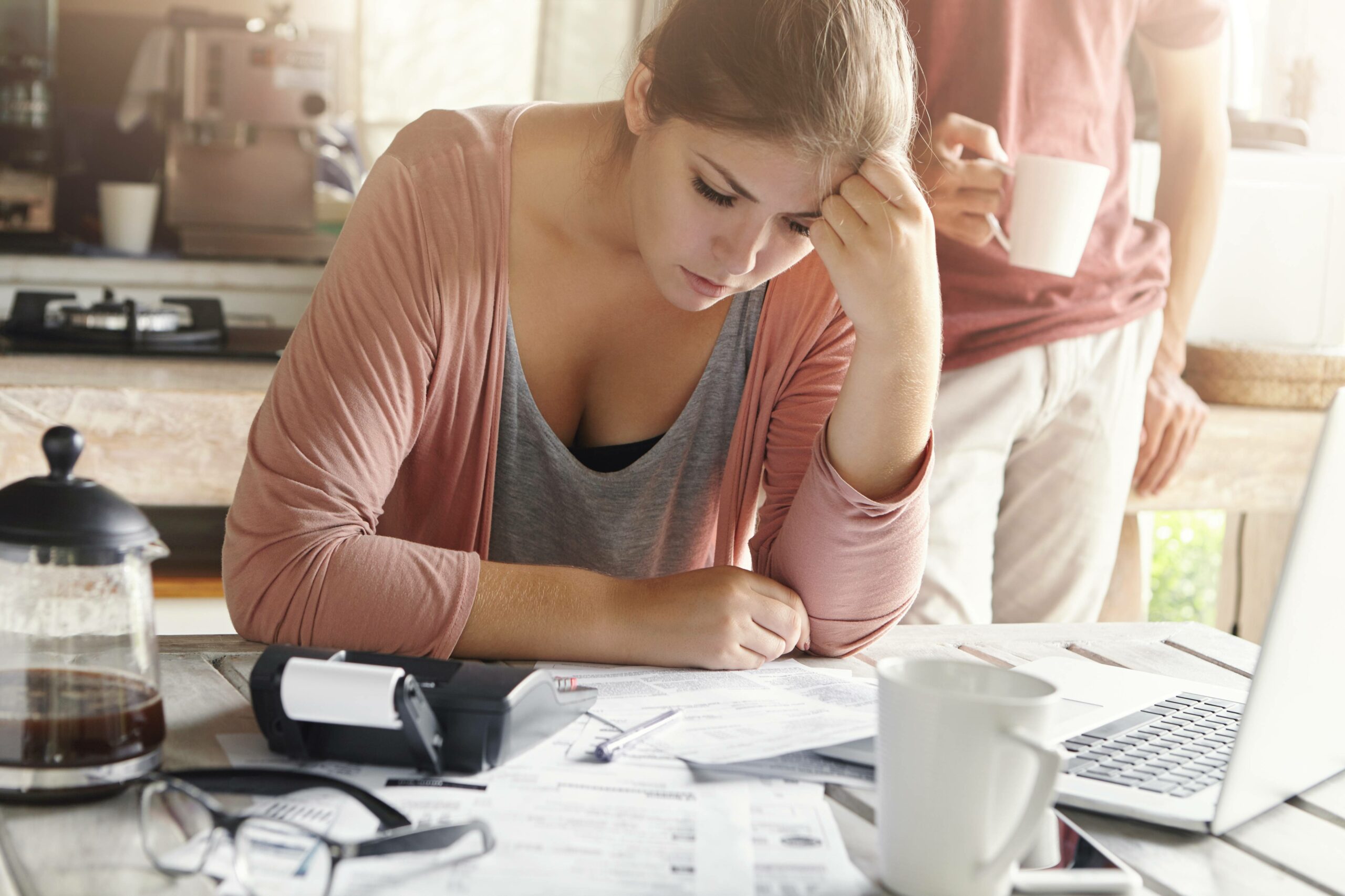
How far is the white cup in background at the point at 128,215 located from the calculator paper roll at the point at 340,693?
2347 millimetres

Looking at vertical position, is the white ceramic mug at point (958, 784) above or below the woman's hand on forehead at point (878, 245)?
below

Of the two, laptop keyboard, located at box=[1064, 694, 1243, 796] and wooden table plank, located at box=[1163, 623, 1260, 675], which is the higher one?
laptop keyboard, located at box=[1064, 694, 1243, 796]

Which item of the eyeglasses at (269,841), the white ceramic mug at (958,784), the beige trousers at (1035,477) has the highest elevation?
the white ceramic mug at (958,784)

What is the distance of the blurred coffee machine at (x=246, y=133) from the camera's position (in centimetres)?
252

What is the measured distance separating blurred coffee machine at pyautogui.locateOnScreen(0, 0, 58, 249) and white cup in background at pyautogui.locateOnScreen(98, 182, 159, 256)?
15 cm

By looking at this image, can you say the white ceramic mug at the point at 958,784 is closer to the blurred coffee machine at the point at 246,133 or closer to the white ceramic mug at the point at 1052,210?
the white ceramic mug at the point at 1052,210

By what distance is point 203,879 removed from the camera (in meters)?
0.58

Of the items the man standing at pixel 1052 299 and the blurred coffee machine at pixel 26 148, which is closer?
the man standing at pixel 1052 299

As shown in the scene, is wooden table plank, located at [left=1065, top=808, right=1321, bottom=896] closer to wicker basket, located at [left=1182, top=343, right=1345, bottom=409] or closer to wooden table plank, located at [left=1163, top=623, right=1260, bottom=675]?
wooden table plank, located at [left=1163, top=623, right=1260, bottom=675]

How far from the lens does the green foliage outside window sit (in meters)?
3.56

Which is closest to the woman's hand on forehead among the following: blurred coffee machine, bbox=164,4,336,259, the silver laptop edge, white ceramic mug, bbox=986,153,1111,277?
the silver laptop edge

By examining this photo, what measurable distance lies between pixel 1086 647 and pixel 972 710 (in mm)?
625

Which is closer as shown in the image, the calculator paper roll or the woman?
the calculator paper roll

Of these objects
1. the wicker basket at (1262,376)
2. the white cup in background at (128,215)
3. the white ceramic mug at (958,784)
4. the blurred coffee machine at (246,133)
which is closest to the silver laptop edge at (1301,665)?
the white ceramic mug at (958,784)
